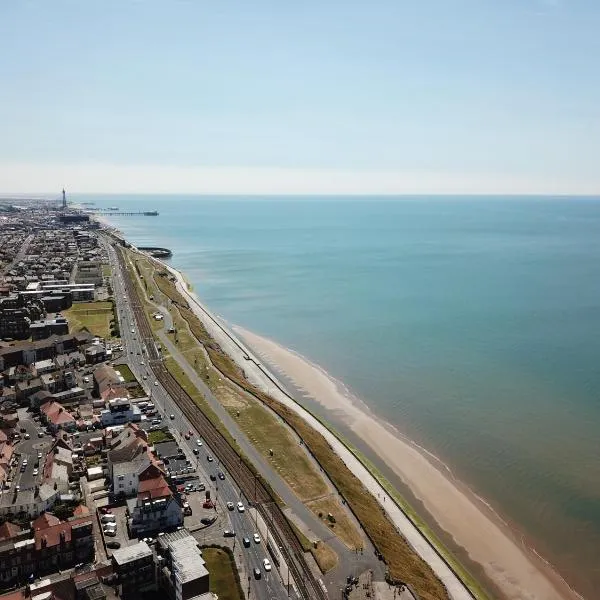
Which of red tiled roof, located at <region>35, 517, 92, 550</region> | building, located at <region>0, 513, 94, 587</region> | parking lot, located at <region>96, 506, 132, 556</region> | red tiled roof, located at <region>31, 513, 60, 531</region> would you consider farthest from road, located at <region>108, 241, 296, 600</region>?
red tiled roof, located at <region>31, 513, 60, 531</region>

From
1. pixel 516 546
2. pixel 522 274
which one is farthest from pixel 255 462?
pixel 522 274

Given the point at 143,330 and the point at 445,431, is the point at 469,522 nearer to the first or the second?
the point at 445,431

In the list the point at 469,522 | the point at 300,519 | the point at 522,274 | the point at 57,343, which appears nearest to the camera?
the point at 300,519

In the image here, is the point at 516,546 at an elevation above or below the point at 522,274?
below

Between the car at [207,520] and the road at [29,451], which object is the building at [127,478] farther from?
the car at [207,520]

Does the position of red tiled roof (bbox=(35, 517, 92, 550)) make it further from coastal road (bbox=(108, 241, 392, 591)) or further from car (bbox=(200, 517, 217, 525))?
coastal road (bbox=(108, 241, 392, 591))

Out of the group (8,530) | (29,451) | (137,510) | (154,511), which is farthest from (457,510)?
(29,451)

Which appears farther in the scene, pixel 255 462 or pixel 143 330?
pixel 143 330
